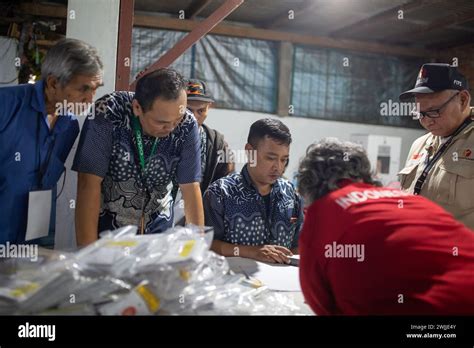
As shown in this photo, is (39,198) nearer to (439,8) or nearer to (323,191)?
(323,191)

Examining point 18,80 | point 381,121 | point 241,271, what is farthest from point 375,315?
point 381,121

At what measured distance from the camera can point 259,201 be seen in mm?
1970

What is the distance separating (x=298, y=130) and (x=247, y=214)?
4.39 meters

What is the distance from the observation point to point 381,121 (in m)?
6.64

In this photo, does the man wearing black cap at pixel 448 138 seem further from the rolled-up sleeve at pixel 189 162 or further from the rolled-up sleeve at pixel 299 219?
the rolled-up sleeve at pixel 189 162

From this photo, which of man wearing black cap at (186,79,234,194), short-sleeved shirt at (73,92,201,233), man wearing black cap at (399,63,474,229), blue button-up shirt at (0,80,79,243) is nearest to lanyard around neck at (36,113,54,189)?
blue button-up shirt at (0,80,79,243)

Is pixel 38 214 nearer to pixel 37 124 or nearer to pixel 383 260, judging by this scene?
pixel 37 124

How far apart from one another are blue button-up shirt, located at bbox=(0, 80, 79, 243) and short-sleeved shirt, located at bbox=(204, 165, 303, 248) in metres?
0.71

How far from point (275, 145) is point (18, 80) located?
3.86 metres

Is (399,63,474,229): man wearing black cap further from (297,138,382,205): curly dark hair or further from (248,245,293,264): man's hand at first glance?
(297,138,382,205): curly dark hair

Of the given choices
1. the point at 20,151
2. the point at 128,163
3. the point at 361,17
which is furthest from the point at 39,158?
the point at 361,17

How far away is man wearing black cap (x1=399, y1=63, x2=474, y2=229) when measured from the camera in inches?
83.5

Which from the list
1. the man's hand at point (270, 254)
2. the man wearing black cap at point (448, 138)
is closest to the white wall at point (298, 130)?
the man wearing black cap at point (448, 138)

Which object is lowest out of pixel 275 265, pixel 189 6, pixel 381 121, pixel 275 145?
pixel 275 265
